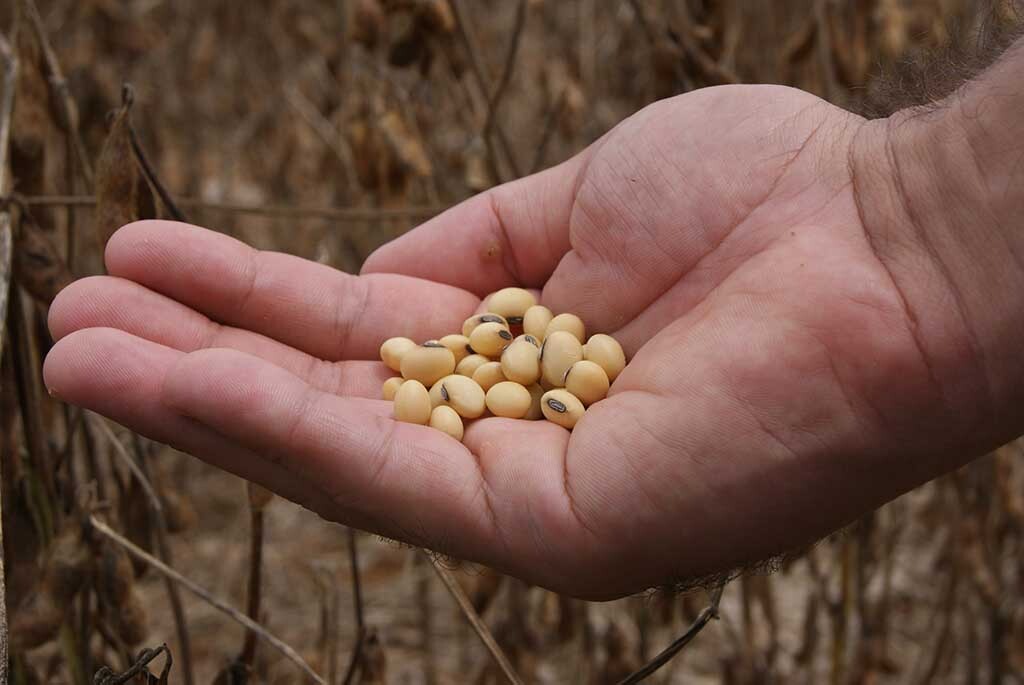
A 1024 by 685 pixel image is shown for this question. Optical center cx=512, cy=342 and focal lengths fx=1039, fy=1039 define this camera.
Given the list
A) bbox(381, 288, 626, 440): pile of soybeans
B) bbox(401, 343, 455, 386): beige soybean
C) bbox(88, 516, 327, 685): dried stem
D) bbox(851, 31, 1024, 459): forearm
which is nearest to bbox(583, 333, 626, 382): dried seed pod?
bbox(381, 288, 626, 440): pile of soybeans

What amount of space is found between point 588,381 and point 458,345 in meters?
0.30

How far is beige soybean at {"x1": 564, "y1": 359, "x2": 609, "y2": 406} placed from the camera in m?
1.56

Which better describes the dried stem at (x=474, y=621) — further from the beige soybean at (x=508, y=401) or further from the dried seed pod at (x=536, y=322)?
the dried seed pod at (x=536, y=322)

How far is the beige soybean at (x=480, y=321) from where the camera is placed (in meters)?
1.76

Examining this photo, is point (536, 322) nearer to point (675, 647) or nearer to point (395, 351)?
point (395, 351)

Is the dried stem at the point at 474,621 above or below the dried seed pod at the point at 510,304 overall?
below

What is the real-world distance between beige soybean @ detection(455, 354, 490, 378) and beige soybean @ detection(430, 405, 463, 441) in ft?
0.69

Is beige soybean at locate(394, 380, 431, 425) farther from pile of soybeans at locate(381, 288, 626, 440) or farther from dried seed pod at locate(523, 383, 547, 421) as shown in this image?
dried seed pod at locate(523, 383, 547, 421)

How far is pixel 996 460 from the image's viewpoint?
2.30 meters

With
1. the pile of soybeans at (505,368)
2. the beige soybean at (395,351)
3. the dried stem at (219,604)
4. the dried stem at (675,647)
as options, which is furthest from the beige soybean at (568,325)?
the dried stem at (219,604)

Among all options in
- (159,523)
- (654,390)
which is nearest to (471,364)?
(654,390)

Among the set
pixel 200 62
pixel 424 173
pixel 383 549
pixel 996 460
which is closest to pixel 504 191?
pixel 424 173

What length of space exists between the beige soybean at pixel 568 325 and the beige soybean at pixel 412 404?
279mm

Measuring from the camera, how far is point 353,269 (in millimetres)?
3145
